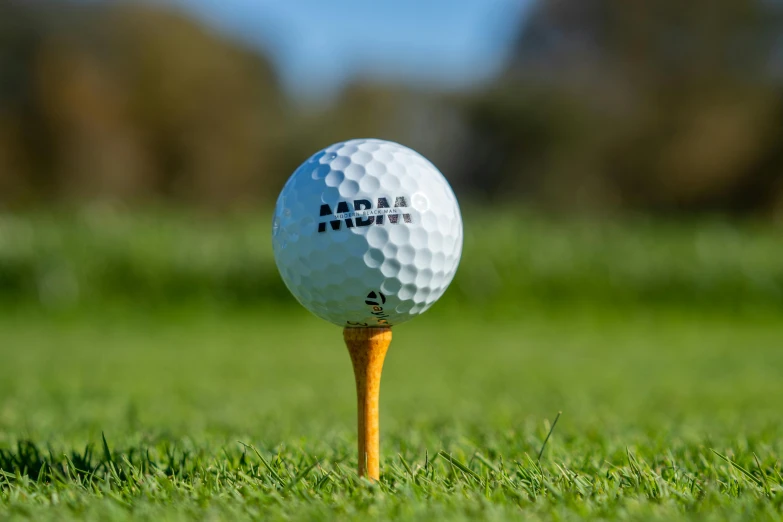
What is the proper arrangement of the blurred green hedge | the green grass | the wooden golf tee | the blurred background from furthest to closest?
the blurred background, the blurred green hedge, the wooden golf tee, the green grass

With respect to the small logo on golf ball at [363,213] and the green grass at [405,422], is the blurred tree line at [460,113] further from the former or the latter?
the small logo on golf ball at [363,213]

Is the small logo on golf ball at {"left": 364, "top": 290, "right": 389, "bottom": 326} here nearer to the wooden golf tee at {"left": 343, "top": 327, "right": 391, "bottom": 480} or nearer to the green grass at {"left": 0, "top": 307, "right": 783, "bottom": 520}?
the wooden golf tee at {"left": 343, "top": 327, "right": 391, "bottom": 480}

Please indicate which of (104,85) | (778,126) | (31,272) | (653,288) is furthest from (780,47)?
(104,85)

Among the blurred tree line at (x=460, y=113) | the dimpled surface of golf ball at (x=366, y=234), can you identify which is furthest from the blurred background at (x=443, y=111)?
the dimpled surface of golf ball at (x=366, y=234)

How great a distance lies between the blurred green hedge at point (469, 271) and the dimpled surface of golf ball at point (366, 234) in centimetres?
652

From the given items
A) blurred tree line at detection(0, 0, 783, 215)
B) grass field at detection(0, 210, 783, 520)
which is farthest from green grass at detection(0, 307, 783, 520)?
blurred tree line at detection(0, 0, 783, 215)

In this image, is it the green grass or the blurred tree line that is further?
the blurred tree line

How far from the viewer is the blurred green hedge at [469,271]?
880cm

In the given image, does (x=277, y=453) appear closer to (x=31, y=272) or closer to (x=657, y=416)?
(x=657, y=416)

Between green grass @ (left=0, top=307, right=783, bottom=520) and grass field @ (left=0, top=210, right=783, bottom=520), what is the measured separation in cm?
1

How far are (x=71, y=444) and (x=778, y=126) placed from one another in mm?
25649

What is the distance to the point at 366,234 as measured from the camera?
1875 millimetres

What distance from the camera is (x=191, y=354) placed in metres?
6.33

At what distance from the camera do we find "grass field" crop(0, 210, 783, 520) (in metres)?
1.72
